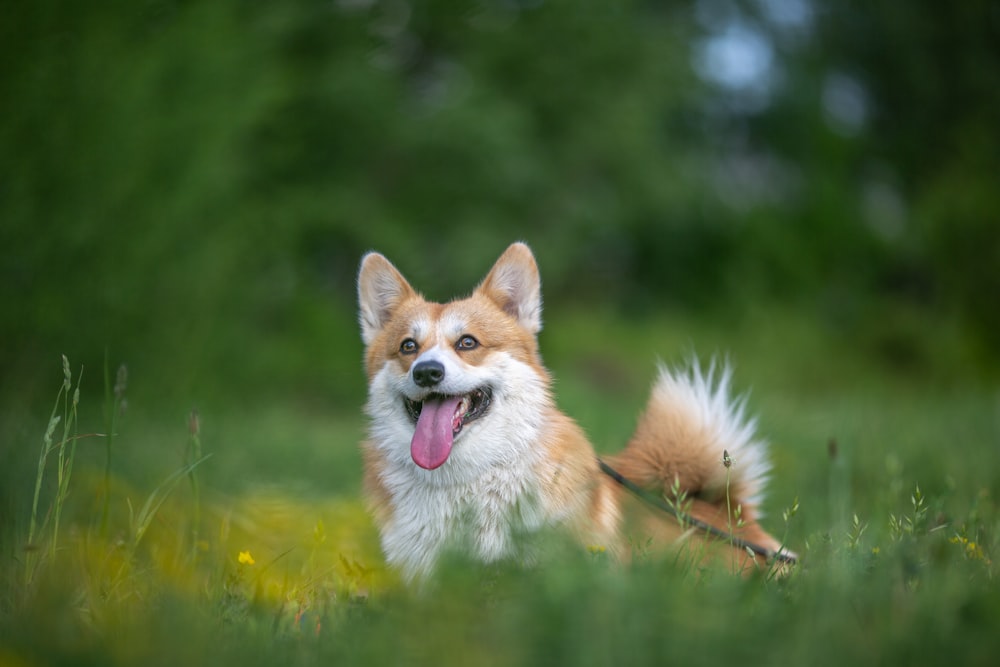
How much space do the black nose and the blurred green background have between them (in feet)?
5.35

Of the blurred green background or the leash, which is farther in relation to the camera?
the blurred green background

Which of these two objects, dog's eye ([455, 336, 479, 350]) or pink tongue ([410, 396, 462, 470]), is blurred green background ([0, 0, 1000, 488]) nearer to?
dog's eye ([455, 336, 479, 350])

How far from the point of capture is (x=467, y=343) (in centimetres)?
352

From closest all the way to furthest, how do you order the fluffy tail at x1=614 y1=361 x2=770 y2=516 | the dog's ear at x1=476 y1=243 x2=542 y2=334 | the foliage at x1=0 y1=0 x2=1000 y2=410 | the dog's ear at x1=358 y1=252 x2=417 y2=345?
the fluffy tail at x1=614 y1=361 x2=770 y2=516 → the dog's ear at x1=476 y1=243 x2=542 y2=334 → the dog's ear at x1=358 y1=252 x2=417 y2=345 → the foliage at x1=0 y1=0 x2=1000 y2=410

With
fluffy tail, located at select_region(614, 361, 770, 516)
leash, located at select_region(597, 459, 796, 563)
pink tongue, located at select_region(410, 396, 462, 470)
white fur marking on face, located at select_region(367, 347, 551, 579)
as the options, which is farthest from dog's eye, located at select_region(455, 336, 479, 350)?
fluffy tail, located at select_region(614, 361, 770, 516)

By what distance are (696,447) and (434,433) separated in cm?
113

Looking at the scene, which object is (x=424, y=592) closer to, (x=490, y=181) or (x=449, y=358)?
(x=449, y=358)

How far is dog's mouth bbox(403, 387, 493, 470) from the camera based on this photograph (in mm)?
3189

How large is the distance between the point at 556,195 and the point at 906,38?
1126cm

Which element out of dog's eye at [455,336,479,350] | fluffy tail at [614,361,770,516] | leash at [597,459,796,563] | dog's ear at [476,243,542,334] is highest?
dog's ear at [476,243,542,334]

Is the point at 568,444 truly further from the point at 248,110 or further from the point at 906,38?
the point at 906,38

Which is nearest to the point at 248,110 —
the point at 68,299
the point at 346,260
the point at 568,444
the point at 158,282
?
the point at 158,282

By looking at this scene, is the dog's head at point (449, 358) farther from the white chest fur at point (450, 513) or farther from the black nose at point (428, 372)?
the white chest fur at point (450, 513)

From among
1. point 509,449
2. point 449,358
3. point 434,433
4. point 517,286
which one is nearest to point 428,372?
point 449,358
